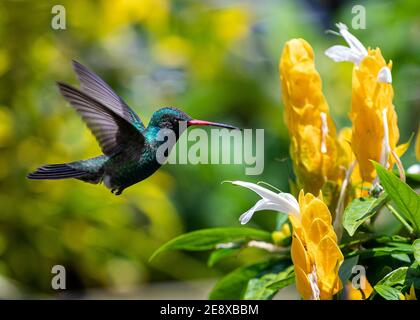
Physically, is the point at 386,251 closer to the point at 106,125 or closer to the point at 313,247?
the point at 313,247

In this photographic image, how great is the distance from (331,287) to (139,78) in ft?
8.27

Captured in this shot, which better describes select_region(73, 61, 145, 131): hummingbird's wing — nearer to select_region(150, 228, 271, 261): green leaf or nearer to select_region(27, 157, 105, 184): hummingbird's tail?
select_region(27, 157, 105, 184): hummingbird's tail

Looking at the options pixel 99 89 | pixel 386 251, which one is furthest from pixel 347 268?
pixel 99 89

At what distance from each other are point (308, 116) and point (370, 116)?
0.35ft

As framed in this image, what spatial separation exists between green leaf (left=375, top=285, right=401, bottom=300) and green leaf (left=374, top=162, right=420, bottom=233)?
0.35ft

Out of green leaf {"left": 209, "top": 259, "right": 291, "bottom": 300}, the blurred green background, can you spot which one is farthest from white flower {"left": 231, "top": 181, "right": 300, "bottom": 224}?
the blurred green background

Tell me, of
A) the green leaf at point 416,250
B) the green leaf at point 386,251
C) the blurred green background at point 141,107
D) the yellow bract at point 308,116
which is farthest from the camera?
the blurred green background at point 141,107

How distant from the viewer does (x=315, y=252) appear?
92cm

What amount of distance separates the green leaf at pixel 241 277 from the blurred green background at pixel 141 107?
5.71ft

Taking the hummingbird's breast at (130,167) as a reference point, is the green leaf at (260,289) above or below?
below

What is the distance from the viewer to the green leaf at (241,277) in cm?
116

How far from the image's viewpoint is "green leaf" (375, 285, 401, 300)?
0.87 meters

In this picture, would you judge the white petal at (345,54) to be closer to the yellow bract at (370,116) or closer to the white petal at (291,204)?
the yellow bract at (370,116)

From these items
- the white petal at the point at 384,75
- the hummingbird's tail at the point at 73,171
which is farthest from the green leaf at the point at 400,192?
the hummingbird's tail at the point at 73,171
